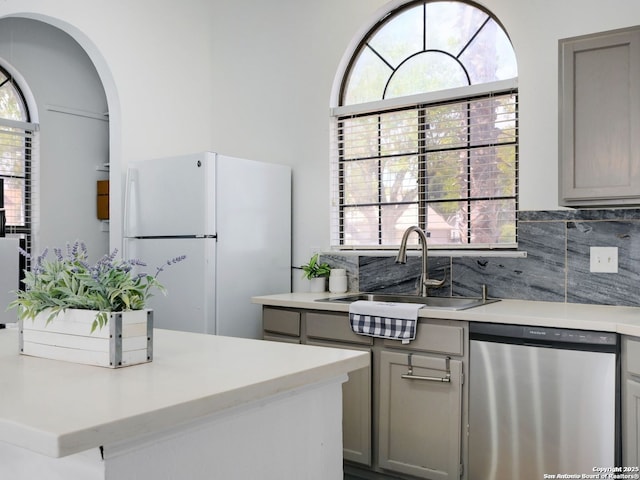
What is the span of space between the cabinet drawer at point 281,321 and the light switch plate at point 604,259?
A: 1.48 m

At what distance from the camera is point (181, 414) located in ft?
3.65

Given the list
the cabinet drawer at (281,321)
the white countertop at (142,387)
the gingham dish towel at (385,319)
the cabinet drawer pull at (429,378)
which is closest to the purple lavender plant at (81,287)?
the white countertop at (142,387)

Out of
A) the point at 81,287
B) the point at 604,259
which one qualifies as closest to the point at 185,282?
the point at 81,287

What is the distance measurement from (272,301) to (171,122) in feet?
5.19

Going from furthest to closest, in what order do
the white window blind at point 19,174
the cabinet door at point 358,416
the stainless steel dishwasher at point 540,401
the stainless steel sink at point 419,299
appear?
1. the white window blind at point 19,174
2. the stainless steel sink at point 419,299
3. the cabinet door at point 358,416
4. the stainless steel dishwasher at point 540,401

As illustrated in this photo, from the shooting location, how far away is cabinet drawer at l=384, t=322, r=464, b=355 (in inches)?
108

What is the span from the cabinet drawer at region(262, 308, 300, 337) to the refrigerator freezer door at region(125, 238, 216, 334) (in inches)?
12.2

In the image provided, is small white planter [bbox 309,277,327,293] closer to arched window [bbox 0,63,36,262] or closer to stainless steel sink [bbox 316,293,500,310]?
stainless steel sink [bbox 316,293,500,310]

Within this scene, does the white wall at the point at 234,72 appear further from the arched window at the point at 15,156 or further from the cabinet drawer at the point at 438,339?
the arched window at the point at 15,156

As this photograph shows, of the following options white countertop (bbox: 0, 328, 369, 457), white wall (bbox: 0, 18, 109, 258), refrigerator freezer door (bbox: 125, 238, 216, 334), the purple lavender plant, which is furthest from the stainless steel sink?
white wall (bbox: 0, 18, 109, 258)

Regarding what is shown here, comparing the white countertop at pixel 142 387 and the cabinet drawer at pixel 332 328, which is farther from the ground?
the white countertop at pixel 142 387

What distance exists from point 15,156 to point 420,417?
363 centimetres

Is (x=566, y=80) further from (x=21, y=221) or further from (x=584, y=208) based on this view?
(x=21, y=221)

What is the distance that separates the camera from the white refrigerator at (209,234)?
347 centimetres
